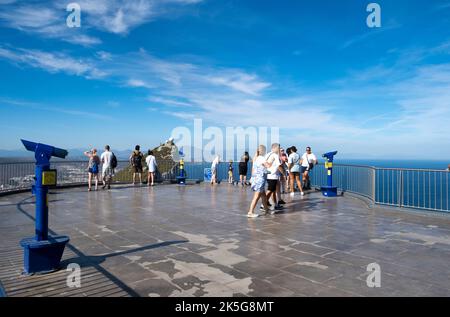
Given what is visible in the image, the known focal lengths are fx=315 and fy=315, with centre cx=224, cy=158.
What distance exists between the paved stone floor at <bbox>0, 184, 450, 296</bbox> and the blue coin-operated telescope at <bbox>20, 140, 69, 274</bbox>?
0.16 meters

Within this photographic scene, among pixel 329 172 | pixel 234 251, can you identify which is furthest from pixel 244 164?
pixel 234 251

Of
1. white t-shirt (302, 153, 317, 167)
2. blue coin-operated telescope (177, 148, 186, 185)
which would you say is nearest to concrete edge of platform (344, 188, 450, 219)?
white t-shirt (302, 153, 317, 167)

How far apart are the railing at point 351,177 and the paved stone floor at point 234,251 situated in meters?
1.08

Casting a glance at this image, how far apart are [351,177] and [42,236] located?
10570mm

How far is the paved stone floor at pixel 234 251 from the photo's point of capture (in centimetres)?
372

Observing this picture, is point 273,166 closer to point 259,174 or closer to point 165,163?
point 259,174

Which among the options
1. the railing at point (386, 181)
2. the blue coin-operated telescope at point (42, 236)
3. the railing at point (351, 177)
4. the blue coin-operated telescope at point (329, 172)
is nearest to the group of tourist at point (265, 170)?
the blue coin-operated telescope at point (329, 172)

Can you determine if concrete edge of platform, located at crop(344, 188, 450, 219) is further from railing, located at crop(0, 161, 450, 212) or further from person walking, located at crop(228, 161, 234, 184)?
person walking, located at crop(228, 161, 234, 184)

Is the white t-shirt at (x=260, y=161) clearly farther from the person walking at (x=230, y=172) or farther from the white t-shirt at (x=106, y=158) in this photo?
the person walking at (x=230, y=172)

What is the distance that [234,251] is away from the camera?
16.9 ft

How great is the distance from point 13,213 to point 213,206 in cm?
544

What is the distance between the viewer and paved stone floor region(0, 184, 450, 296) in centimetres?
372

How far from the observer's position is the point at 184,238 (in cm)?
597
